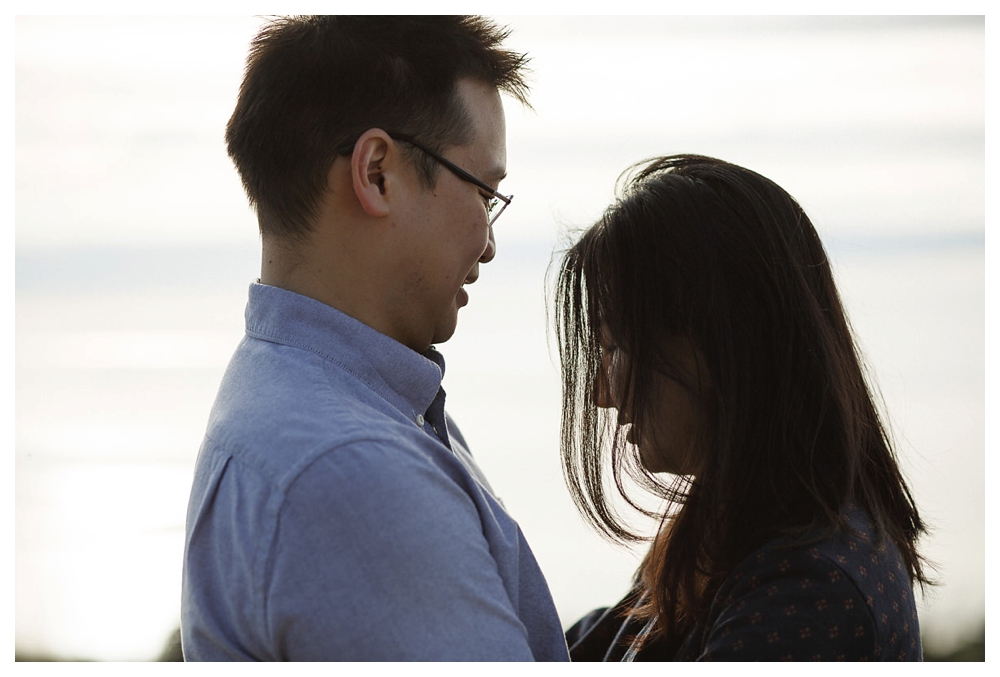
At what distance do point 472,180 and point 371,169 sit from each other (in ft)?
0.67

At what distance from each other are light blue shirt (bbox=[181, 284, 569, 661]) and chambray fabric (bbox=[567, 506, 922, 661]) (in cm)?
34

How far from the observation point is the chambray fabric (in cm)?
135

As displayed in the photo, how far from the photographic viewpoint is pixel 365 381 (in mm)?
1534

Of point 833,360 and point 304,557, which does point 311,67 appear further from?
point 833,360

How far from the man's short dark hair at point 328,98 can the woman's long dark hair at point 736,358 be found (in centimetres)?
40

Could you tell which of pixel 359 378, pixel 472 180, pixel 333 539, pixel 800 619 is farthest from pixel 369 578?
pixel 472 180

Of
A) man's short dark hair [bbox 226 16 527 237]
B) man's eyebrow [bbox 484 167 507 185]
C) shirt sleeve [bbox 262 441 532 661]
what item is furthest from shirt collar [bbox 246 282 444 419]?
man's eyebrow [bbox 484 167 507 185]

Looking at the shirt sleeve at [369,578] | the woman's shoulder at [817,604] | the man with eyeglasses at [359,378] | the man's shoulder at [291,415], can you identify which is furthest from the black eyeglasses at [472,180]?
the woman's shoulder at [817,604]

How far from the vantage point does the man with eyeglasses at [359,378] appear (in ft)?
4.09

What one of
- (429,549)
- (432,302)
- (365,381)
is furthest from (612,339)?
(429,549)

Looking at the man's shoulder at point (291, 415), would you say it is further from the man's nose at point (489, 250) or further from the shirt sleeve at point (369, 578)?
the man's nose at point (489, 250)

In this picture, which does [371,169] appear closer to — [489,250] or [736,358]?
[489,250]

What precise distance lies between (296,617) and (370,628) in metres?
0.10

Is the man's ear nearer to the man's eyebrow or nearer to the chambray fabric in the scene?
the man's eyebrow
